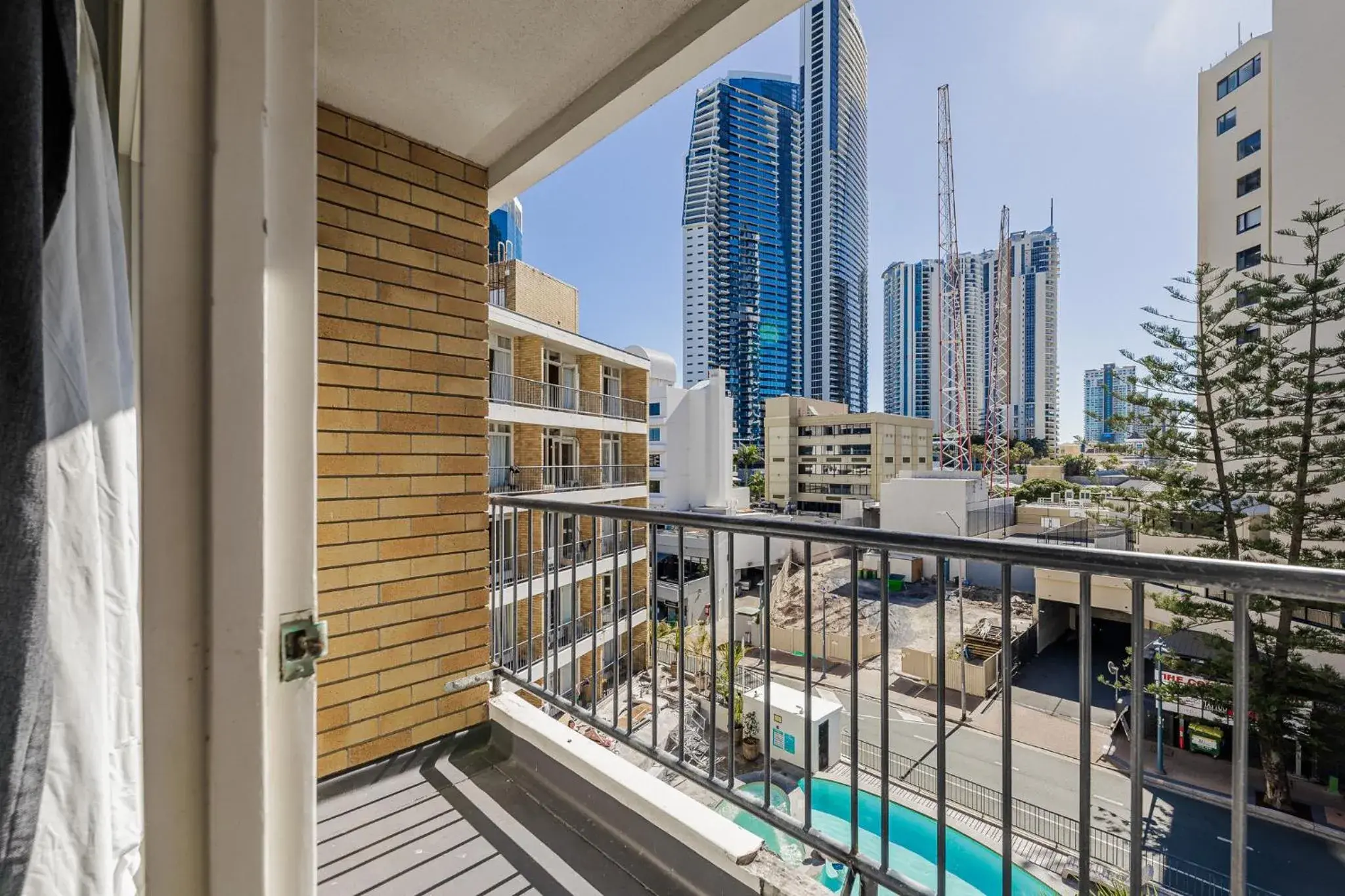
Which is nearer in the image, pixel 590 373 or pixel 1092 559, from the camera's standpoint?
pixel 1092 559

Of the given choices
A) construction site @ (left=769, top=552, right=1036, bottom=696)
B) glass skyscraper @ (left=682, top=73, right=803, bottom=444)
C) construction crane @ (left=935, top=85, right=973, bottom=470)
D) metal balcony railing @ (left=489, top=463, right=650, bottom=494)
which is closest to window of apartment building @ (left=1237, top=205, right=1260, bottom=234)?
construction site @ (left=769, top=552, right=1036, bottom=696)

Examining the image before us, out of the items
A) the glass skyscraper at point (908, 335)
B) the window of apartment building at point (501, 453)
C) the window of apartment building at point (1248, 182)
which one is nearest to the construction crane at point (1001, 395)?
the window of apartment building at point (1248, 182)

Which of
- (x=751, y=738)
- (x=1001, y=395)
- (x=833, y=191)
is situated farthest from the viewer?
(x=833, y=191)

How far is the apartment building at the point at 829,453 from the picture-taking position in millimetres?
31391

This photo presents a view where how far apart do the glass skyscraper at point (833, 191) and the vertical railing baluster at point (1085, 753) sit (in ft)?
170

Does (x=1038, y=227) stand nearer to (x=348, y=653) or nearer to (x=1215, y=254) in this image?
(x=1215, y=254)

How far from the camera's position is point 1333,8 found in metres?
13.1

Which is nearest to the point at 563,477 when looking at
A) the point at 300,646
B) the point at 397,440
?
the point at 397,440

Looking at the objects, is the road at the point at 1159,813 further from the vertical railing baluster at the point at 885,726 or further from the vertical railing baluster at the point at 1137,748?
the vertical railing baluster at the point at 1137,748

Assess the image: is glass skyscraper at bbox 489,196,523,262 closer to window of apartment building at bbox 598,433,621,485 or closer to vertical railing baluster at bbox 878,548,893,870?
window of apartment building at bbox 598,433,621,485

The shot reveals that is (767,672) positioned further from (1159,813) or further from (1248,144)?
(1248,144)

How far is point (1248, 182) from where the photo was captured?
52.5 ft

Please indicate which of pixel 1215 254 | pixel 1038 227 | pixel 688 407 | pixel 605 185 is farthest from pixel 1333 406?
pixel 1038 227

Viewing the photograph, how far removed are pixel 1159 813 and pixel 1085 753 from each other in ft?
37.0
